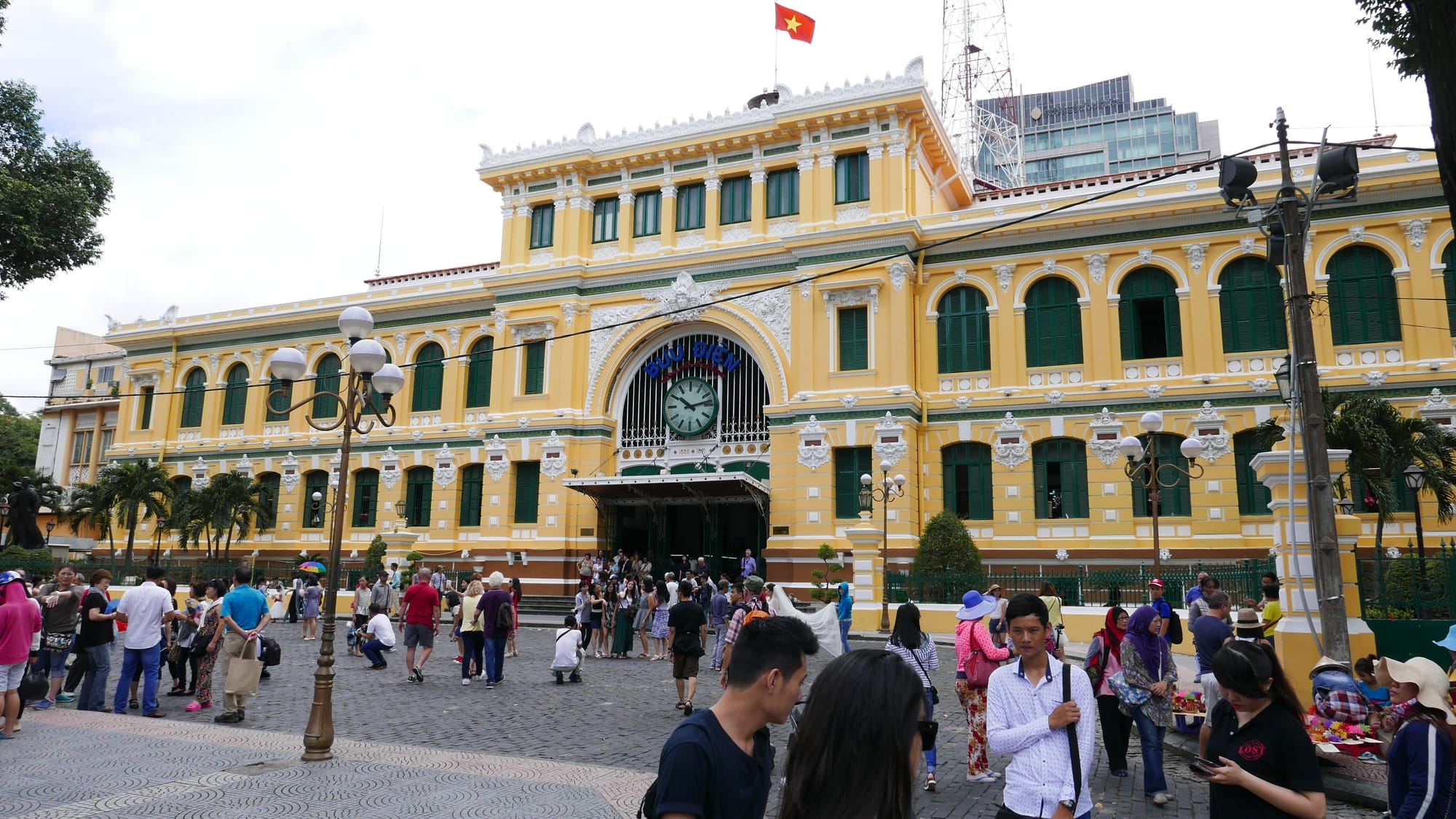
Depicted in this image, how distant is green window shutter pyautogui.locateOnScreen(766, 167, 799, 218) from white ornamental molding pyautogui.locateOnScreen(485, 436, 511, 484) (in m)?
11.9

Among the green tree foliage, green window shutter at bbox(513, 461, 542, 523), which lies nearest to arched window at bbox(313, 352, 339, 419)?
green window shutter at bbox(513, 461, 542, 523)

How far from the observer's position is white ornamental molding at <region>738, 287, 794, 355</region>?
29.6 m

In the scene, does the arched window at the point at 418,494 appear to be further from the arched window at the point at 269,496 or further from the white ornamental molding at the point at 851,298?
the white ornamental molding at the point at 851,298

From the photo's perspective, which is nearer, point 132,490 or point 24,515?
point 24,515

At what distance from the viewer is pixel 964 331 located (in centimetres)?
2880

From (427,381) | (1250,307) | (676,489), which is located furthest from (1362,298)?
(427,381)

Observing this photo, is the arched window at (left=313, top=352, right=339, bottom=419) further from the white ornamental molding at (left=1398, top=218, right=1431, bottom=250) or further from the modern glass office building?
the modern glass office building

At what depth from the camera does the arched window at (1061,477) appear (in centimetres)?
2681

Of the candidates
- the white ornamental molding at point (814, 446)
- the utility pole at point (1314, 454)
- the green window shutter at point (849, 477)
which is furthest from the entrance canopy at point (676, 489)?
the utility pole at point (1314, 454)

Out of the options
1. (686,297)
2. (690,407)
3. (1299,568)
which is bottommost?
(1299,568)

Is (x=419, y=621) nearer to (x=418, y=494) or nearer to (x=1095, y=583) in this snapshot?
(x=1095, y=583)

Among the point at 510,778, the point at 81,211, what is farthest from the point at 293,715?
the point at 81,211

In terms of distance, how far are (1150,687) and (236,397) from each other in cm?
3914

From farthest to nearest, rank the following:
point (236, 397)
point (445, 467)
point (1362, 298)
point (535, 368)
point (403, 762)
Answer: point (236, 397) < point (445, 467) < point (535, 368) < point (1362, 298) < point (403, 762)
